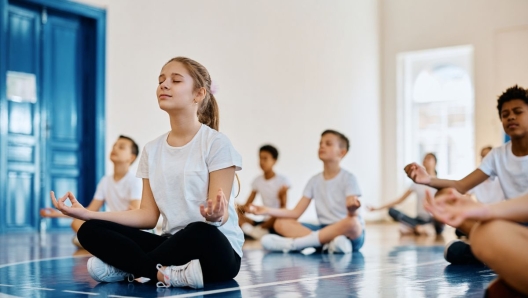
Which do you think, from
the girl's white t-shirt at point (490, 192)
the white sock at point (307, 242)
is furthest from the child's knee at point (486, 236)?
the girl's white t-shirt at point (490, 192)

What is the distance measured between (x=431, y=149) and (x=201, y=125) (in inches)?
295

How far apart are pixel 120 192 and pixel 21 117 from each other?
218 cm

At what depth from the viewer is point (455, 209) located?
153cm

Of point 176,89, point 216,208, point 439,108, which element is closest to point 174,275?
point 216,208

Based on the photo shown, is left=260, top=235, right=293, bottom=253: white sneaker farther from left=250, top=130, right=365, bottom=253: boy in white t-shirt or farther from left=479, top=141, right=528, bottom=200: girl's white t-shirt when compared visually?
left=479, top=141, right=528, bottom=200: girl's white t-shirt

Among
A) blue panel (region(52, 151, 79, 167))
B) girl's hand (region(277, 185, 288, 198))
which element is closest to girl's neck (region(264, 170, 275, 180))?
girl's hand (region(277, 185, 288, 198))

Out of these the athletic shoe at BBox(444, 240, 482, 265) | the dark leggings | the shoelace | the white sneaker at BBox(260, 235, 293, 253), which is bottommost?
the dark leggings

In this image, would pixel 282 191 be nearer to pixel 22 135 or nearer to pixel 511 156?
pixel 22 135

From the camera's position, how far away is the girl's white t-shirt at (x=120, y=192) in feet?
14.2

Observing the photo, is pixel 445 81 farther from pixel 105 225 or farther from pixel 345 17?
pixel 105 225

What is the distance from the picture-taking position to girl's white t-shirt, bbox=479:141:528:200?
2.97 meters

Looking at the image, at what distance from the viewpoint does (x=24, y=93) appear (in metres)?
6.09

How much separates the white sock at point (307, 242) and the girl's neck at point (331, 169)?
0.41 meters

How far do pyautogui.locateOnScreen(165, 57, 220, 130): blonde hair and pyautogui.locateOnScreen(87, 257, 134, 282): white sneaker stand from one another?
25.2 inches
